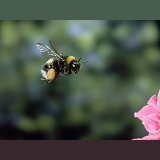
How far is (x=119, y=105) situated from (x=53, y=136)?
39cm

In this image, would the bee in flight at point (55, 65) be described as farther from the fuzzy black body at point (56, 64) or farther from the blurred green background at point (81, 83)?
the blurred green background at point (81, 83)

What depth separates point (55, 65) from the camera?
1.17 meters

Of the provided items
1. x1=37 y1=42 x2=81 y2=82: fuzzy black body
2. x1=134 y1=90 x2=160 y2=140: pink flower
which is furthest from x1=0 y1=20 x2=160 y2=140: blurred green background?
x1=134 y1=90 x2=160 y2=140: pink flower

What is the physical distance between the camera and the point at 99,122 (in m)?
2.38

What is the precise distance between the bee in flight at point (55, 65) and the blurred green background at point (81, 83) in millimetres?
1032

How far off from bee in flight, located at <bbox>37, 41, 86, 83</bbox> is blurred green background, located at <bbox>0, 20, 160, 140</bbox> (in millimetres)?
1032

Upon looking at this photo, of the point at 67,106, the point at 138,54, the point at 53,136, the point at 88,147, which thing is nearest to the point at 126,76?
the point at 138,54

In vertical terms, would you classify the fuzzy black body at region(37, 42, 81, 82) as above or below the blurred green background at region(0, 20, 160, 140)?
below

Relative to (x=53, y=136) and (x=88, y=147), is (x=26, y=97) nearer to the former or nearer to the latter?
(x=53, y=136)

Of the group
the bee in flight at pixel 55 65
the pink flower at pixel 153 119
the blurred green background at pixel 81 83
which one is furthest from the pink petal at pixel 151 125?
the blurred green background at pixel 81 83

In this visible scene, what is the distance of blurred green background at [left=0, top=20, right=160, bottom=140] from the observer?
229 centimetres

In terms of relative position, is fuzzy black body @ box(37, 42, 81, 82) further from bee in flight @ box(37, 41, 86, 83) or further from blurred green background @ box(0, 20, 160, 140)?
blurred green background @ box(0, 20, 160, 140)

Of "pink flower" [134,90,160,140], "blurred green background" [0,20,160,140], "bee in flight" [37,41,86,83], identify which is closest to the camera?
"pink flower" [134,90,160,140]

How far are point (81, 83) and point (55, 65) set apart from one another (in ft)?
3.89
